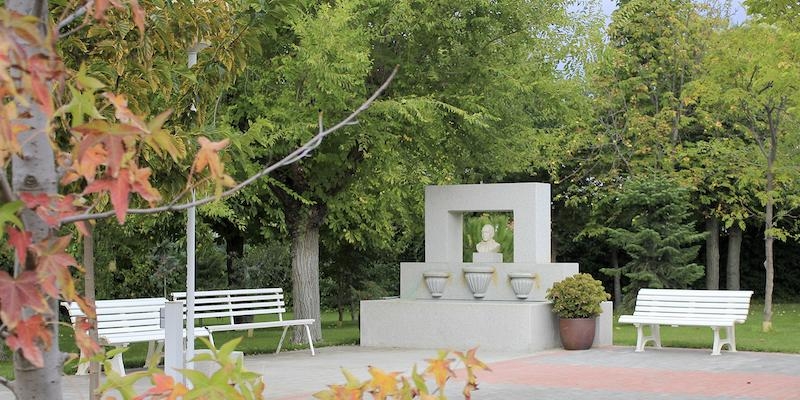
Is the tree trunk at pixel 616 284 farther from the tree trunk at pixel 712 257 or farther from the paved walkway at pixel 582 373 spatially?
the paved walkway at pixel 582 373

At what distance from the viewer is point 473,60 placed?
696 inches

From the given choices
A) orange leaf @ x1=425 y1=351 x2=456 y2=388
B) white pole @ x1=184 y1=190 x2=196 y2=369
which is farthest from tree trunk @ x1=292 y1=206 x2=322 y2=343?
orange leaf @ x1=425 y1=351 x2=456 y2=388

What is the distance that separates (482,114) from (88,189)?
15628 millimetres

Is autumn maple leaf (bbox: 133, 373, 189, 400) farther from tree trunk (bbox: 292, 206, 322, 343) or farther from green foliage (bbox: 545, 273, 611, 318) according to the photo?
tree trunk (bbox: 292, 206, 322, 343)

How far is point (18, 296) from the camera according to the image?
2.02 m

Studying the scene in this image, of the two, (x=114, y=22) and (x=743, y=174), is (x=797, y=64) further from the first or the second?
(x=114, y=22)

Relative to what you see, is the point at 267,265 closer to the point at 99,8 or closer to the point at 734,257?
the point at 734,257

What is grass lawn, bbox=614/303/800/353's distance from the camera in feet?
57.3

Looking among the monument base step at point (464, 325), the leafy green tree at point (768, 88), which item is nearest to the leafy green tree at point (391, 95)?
the monument base step at point (464, 325)

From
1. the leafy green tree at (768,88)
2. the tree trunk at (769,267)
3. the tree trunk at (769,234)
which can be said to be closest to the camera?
the leafy green tree at (768,88)

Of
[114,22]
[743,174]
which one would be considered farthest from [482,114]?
[114,22]

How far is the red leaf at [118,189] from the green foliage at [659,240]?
2349 cm

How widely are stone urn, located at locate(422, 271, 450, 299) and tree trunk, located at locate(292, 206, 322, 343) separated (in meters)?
2.08

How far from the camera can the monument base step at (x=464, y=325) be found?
1688 centimetres
